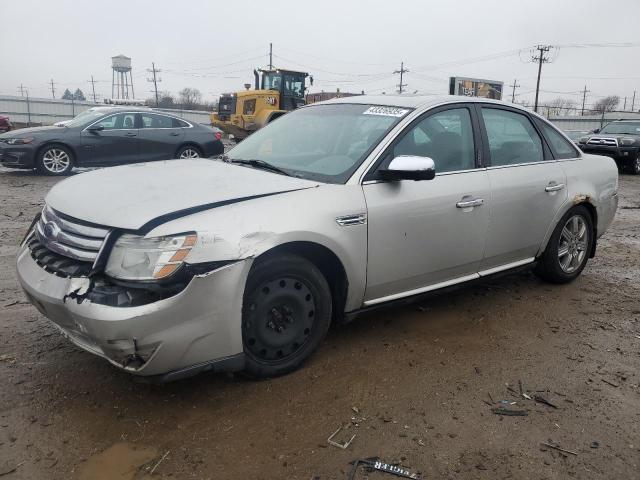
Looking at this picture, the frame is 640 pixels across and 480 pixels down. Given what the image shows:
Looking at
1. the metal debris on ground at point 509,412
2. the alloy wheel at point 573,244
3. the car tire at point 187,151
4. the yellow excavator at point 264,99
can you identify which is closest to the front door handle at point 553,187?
the alloy wheel at point 573,244

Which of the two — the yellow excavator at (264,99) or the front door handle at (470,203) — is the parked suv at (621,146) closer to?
the yellow excavator at (264,99)

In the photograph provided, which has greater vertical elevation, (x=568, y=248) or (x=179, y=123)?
(x=179, y=123)

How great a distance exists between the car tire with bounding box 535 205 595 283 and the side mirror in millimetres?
1973

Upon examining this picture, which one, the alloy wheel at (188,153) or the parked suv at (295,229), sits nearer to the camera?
the parked suv at (295,229)

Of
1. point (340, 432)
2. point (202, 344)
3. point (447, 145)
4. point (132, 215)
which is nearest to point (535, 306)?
point (447, 145)

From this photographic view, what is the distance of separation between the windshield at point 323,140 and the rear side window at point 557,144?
5.52 ft

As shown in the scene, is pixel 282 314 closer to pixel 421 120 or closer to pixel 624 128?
pixel 421 120

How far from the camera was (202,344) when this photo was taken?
8.68 feet

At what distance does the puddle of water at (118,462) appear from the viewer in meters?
2.32

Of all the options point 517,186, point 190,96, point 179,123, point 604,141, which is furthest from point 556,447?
point 190,96

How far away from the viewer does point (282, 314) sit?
3.04 metres

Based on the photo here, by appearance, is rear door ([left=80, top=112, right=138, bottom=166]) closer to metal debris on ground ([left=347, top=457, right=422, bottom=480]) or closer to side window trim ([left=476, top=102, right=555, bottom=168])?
side window trim ([left=476, top=102, right=555, bottom=168])

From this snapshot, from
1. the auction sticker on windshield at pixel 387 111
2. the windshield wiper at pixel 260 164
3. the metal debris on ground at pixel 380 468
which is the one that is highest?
the auction sticker on windshield at pixel 387 111

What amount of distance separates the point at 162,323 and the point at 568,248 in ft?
12.7
